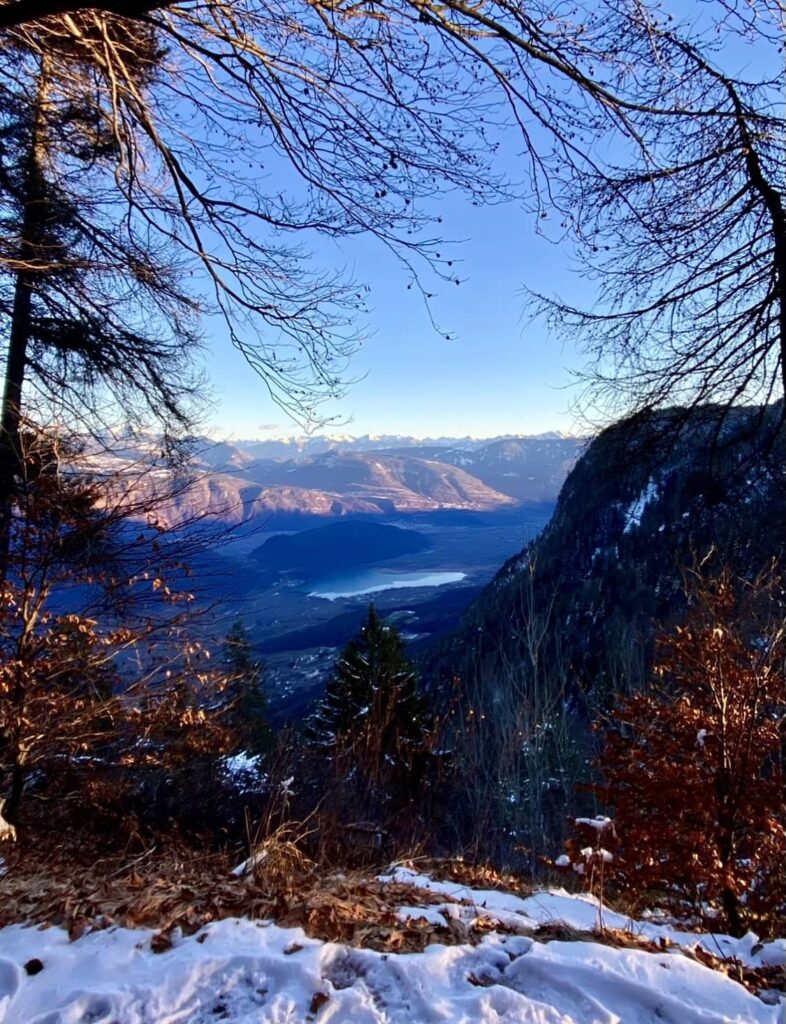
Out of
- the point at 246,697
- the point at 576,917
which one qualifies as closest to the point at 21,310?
the point at 576,917

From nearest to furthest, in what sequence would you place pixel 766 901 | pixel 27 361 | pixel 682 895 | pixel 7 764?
1. pixel 766 901
2. pixel 682 895
3. pixel 7 764
4. pixel 27 361

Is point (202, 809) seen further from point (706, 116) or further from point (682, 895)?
point (706, 116)

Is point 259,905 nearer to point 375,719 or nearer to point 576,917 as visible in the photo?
point 576,917

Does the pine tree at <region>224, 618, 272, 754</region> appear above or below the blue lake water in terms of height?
above

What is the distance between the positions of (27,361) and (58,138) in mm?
2446

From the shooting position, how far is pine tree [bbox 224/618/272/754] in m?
6.85

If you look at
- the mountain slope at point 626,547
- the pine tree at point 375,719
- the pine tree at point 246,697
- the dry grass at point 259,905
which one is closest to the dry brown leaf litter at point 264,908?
the dry grass at point 259,905

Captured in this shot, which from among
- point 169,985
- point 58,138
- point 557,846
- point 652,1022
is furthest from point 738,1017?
point 557,846

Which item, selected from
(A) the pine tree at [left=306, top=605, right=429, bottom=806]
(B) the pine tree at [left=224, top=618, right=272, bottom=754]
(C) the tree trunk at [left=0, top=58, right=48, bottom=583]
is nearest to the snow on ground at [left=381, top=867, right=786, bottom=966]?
(B) the pine tree at [left=224, top=618, right=272, bottom=754]

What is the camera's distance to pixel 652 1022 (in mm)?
1676

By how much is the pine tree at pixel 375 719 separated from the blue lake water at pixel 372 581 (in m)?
133

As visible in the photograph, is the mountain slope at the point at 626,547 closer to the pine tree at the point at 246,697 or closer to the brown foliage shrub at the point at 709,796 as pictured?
the brown foliage shrub at the point at 709,796

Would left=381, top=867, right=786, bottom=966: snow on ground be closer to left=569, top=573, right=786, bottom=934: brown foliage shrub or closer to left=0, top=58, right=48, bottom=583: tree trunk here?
left=569, top=573, right=786, bottom=934: brown foliage shrub

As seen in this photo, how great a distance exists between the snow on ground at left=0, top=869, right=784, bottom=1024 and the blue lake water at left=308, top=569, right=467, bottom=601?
493ft
